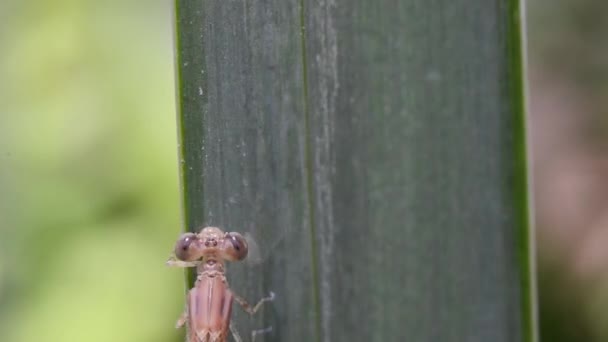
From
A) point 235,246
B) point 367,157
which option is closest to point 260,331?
point 235,246

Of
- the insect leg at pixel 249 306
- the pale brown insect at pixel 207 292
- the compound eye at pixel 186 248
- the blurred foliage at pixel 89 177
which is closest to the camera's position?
the insect leg at pixel 249 306

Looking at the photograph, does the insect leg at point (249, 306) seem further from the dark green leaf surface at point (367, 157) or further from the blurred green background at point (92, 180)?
the blurred green background at point (92, 180)

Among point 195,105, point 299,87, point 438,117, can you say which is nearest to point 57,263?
point 195,105

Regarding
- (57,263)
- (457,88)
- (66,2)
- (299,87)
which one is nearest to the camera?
(457,88)

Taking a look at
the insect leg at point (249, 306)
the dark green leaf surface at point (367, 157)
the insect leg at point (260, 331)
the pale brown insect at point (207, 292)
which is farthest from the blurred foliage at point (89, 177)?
the dark green leaf surface at point (367, 157)

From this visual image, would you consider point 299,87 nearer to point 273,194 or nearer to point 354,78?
point 354,78

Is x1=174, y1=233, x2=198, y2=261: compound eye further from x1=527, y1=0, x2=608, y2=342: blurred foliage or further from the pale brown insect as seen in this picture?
x1=527, y1=0, x2=608, y2=342: blurred foliage
